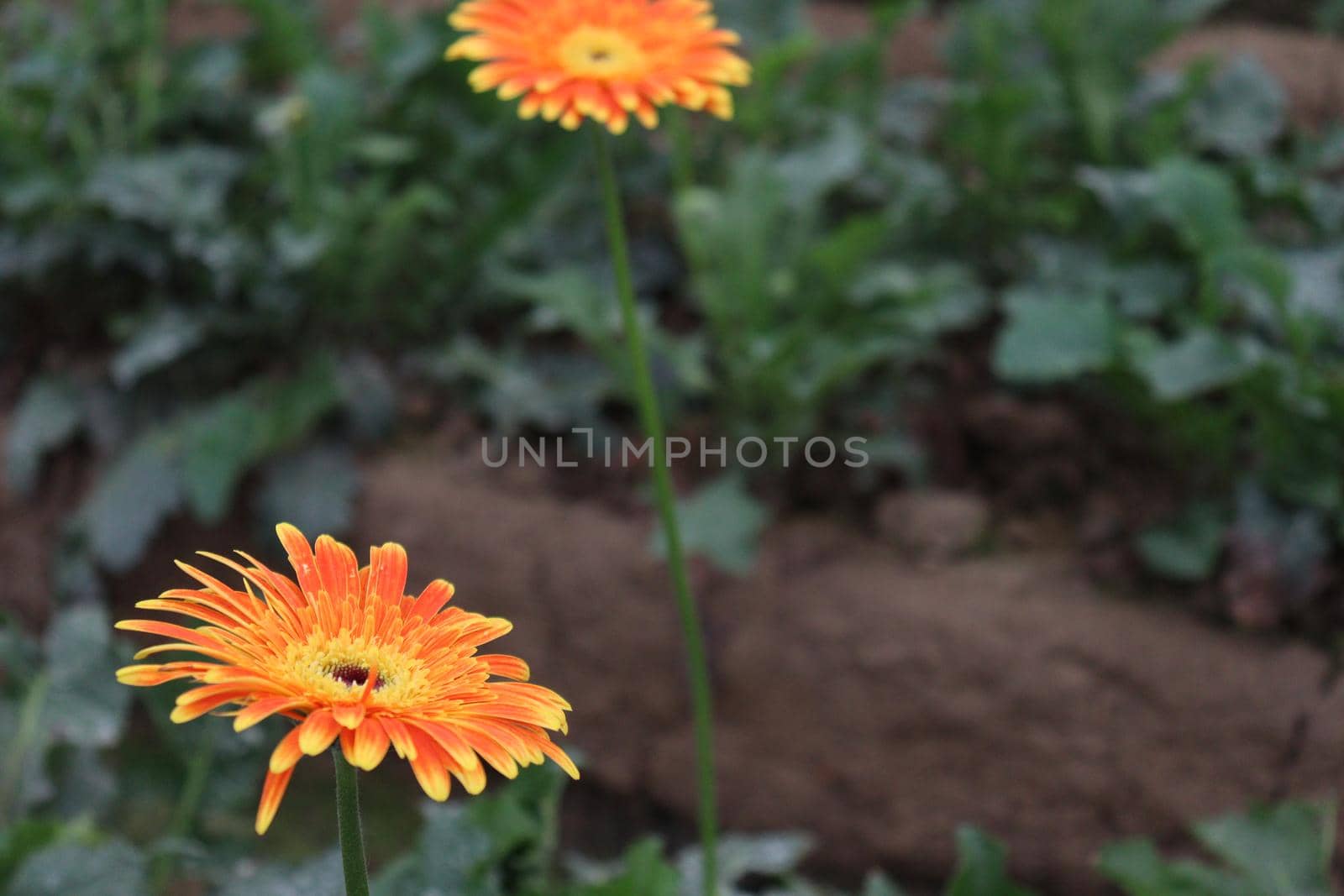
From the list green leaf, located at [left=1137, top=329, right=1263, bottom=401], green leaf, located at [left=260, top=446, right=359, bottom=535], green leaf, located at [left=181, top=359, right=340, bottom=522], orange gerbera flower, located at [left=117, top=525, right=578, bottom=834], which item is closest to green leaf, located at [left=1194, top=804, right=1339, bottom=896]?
green leaf, located at [left=1137, top=329, right=1263, bottom=401]

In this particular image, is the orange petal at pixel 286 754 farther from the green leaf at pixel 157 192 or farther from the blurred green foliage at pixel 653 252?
the green leaf at pixel 157 192

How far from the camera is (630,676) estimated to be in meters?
2.41

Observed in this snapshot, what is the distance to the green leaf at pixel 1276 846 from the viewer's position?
1.73 m

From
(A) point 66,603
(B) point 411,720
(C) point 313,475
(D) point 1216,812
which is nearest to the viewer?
(B) point 411,720

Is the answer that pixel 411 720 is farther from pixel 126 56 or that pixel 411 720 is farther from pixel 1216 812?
pixel 126 56

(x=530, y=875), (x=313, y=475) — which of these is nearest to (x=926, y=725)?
(x=530, y=875)

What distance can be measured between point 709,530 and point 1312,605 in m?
1.04

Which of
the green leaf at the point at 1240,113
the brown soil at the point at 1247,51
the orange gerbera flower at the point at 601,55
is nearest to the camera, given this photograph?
the orange gerbera flower at the point at 601,55

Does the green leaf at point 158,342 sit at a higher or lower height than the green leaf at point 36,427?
higher

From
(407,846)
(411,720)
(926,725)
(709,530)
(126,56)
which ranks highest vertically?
(126,56)

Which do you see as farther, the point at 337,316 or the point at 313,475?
the point at 337,316

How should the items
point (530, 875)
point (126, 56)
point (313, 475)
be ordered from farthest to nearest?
point (126, 56), point (313, 475), point (530, 875)

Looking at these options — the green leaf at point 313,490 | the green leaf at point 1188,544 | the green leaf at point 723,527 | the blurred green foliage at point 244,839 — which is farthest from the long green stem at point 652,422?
the green leaf at point 313,490

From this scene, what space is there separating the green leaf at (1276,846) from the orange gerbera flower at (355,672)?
4.22ft
